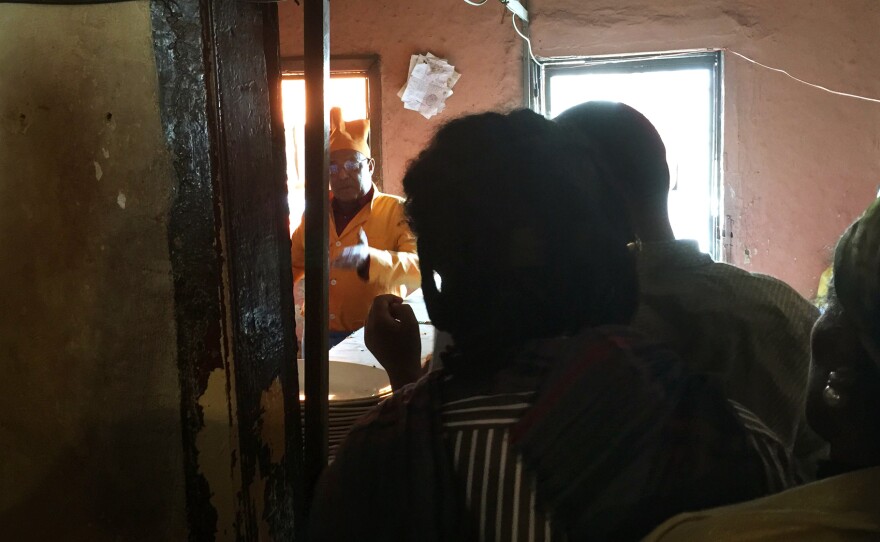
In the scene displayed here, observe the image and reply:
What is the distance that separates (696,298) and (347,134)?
4.80ft

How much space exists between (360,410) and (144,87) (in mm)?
511

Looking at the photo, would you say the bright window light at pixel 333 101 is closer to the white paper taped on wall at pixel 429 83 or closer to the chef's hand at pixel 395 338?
the white paper taped on wall at pixel 429 83

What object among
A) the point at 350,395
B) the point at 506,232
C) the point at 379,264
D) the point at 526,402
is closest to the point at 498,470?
the point at 526,402

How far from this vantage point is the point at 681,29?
2.71 m

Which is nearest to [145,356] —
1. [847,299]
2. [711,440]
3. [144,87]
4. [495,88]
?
[144,87]

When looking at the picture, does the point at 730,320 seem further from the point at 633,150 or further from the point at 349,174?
the point at 349,174

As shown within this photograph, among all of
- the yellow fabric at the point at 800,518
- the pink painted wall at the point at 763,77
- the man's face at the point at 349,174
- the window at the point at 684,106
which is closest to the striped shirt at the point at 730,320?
the yellow fabric at the point at 800,518

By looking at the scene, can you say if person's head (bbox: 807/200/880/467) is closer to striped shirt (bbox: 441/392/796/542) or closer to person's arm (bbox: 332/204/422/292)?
striped shirt (bbox: 441/392/796/542)

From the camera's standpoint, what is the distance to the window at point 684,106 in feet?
9.11

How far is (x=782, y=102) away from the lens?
2.66 metres

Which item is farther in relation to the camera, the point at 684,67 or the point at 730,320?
the point at 684,67

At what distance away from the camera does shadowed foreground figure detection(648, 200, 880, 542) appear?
0.52 metres

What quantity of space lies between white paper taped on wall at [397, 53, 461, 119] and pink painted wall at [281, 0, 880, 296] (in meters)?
0.04

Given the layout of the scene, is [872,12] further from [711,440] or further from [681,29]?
[711,440]
